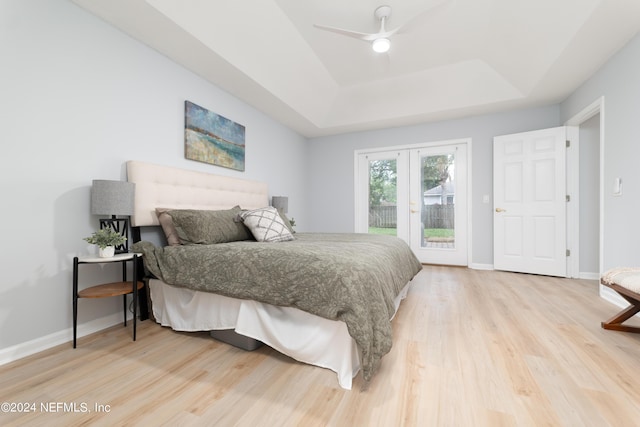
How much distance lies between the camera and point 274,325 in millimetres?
1609

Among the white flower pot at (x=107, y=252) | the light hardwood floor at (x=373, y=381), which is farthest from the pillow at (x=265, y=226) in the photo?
the white flower pot at (x=107, y=252)

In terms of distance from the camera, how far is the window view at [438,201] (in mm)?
4453

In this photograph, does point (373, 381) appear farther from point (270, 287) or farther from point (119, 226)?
point (119, 226)

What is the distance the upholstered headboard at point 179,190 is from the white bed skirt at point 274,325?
73 cm

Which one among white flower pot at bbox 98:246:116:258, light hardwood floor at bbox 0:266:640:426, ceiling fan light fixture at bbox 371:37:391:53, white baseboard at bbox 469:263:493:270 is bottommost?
light hardwood floor at bbox 0:266:640:426

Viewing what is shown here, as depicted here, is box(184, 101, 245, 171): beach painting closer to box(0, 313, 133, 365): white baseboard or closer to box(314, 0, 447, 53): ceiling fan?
box(314, 0, 447, 53): ceiling fan

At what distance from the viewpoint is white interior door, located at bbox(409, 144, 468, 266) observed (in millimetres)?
4367

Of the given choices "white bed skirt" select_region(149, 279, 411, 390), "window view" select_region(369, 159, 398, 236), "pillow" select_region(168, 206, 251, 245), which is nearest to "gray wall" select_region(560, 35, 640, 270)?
"window view" select_region(369, 159, 398, 236)

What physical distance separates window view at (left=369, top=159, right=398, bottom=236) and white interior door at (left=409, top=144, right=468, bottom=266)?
12.2 inches

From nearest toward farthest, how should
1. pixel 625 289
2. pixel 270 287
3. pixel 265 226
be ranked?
pixel 270 287 < pixel 625 289 < pixel 265 226

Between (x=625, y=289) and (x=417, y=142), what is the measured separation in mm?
3327

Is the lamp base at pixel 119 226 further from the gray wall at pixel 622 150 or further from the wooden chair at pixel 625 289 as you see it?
the gray wall at pixel 622 150

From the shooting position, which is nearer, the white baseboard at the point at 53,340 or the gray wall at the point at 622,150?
the white baseboard at the point at 53,340

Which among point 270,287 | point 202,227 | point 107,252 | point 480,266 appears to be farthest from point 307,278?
point 480,266
